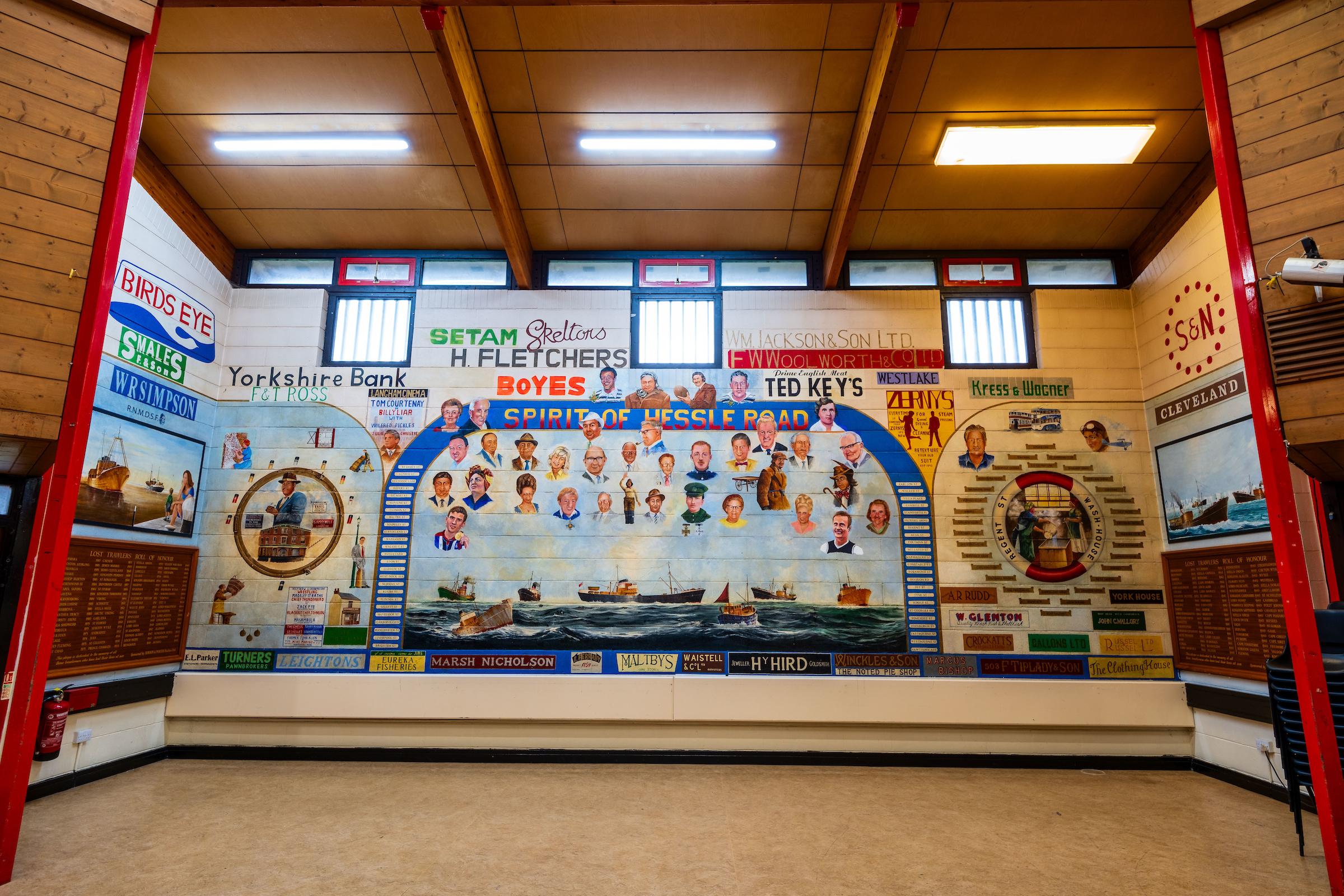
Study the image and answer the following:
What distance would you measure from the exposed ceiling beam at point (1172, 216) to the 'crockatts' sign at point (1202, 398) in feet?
4.30

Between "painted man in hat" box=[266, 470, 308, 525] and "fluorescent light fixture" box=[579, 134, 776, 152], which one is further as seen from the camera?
"painted man in hat" box=[266, 470, 308, 525]

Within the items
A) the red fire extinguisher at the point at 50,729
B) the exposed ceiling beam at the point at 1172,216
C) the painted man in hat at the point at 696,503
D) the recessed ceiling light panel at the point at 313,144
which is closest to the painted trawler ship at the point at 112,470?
the red fire extinguisher at the point at 50,729

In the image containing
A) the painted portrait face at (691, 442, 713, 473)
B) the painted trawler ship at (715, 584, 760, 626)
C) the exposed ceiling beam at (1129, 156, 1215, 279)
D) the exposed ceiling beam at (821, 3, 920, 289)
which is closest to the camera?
Result: the exposed ceiling beam at (821, 3, 920, 289)

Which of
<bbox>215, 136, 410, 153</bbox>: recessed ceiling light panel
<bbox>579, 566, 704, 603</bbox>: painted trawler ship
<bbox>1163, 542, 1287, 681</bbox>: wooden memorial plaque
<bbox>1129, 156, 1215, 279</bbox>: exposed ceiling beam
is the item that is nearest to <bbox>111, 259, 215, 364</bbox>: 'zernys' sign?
<bbox>215, 136, 410, 153</bbox>: recessed ceiling light panel

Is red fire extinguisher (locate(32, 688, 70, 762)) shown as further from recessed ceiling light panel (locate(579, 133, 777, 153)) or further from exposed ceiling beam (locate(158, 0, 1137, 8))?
recessed ceiling light panel (locate(579, 133, 777, 153))

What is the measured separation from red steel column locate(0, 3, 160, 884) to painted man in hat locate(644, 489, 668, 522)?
3.87 meters

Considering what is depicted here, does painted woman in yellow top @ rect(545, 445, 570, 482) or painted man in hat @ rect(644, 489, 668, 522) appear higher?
painted woman in yellow top @ rect(545, 445, 570, 482)

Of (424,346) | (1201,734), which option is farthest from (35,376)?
(1201,734)

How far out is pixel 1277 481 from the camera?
3.12 m

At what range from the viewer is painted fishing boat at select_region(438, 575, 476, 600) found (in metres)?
6.04

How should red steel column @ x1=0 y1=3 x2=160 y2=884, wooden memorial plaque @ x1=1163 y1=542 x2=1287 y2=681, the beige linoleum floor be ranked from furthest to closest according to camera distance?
wooden memorial plaque @ x1=1163 y1=542 x2=1287 y2=681 < the beige linoleum floor < red steel column @ x1=0 y1=3 x2=160 y2=884

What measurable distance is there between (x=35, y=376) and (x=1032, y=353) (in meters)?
7.00

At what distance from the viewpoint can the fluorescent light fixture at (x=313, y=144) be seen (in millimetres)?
5418

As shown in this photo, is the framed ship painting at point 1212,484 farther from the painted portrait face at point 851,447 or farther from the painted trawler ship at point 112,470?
the painted trawler ship at point 112,470
